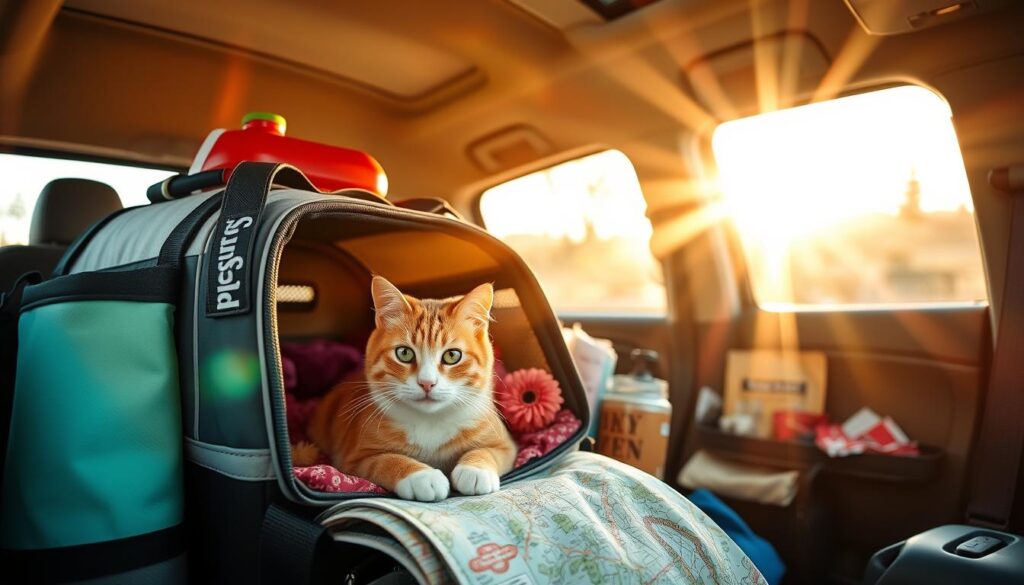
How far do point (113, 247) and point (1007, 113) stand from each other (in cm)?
223

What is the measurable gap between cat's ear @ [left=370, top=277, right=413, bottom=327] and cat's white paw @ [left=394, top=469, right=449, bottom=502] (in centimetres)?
35

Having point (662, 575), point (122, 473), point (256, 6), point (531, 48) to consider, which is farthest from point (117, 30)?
point (662, 575)

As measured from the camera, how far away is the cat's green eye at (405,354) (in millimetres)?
1292

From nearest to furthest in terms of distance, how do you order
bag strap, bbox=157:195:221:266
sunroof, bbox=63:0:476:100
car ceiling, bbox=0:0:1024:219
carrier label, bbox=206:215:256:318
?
carrier label, bbox=206:215:256:318 < bag strap, bbox=157:195:221:266 < car ceiling, bbox=0:0:1024:219 < sunroof, bbox=63:0:476:100

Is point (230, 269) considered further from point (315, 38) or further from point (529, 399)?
point (315, 38)

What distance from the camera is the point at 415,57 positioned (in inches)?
87.7

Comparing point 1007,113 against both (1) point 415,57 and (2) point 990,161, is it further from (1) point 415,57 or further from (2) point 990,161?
(1) point 415,57

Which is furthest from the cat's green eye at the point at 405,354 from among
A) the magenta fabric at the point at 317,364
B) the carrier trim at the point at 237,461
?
the magenta fabric at the point at 317,364

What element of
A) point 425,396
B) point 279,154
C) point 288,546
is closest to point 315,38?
point 279,154

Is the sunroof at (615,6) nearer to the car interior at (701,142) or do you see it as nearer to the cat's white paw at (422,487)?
the car interior at (701,142)

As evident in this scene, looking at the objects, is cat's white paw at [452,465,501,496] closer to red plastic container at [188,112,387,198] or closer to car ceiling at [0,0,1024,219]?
red plastic container at [188,112,387,198]

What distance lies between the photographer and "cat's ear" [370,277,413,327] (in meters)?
1.30

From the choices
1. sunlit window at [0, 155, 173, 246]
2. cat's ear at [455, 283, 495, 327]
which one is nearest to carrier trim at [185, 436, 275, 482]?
cat's ear at [455, 283, 495, 327]

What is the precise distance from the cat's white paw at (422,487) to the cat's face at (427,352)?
0.60 feet
